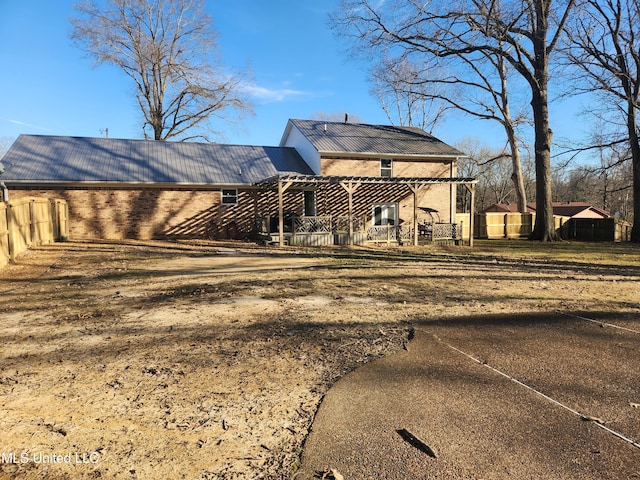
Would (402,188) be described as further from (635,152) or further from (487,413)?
(487,413)

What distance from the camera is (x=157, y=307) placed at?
6.46 metres

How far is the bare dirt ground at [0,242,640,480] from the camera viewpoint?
2.72 m

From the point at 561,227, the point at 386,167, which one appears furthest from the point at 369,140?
the point at 561,227

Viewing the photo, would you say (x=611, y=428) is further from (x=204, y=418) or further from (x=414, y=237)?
(x=414, y=237)

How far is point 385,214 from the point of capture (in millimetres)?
23391

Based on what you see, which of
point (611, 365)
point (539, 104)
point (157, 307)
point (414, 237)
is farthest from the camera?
point (539, 104)

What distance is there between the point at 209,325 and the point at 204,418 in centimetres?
248

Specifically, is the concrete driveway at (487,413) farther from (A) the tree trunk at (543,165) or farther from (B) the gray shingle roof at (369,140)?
(A) the tree trunk at (543,165)

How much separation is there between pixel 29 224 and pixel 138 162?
850cm

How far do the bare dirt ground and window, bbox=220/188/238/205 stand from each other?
32.5 ft

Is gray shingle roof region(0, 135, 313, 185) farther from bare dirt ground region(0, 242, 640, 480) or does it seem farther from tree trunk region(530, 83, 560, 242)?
tree trunk region(530, 83, 560, 242)

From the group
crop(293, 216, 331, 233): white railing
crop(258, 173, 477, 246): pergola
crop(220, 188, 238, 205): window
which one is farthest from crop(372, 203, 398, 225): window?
crop(220, 188, 238, 205): window

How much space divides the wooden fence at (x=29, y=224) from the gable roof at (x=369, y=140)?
12.3 m

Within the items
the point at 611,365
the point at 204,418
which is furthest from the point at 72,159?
the point at 611,365
